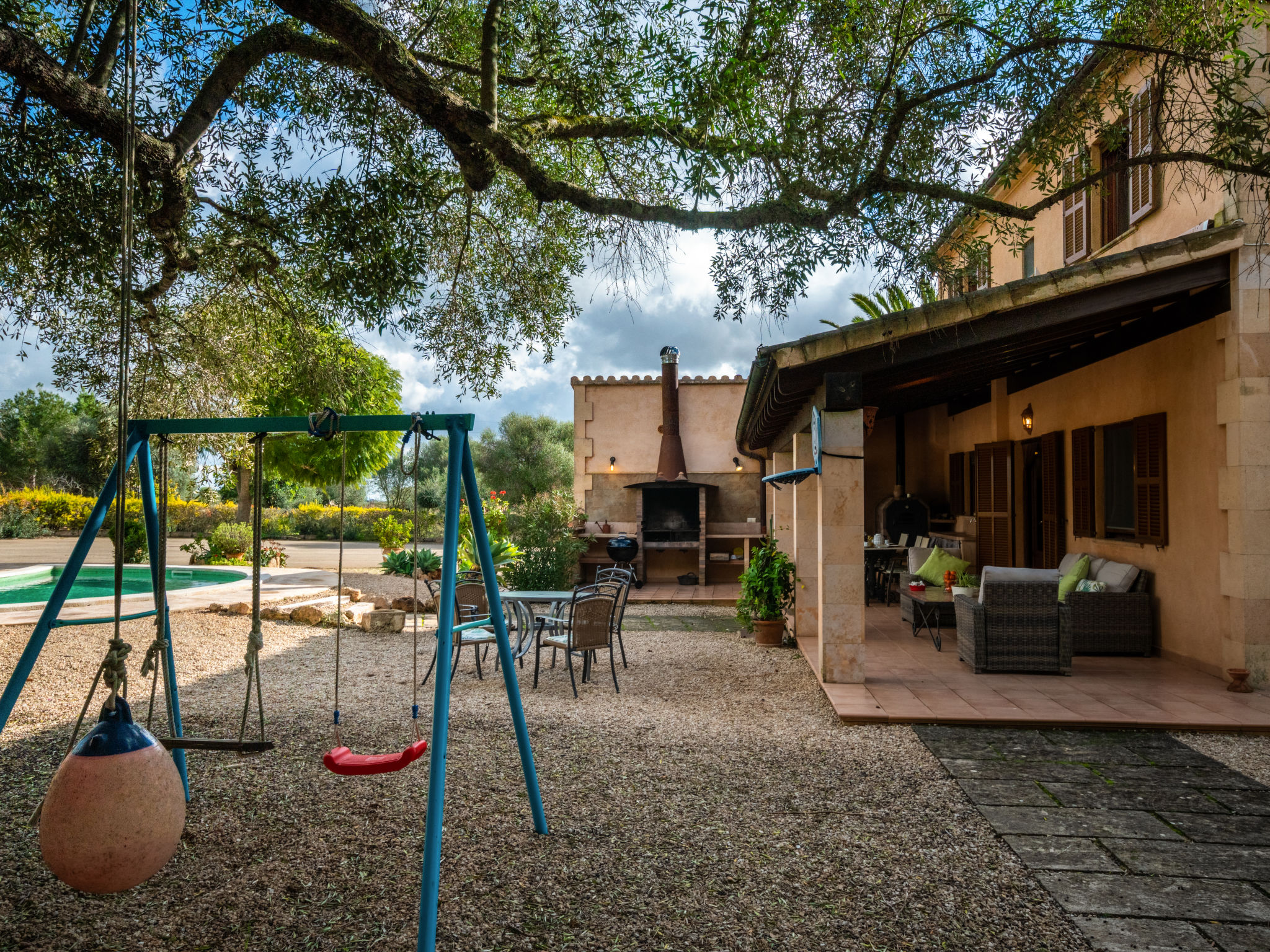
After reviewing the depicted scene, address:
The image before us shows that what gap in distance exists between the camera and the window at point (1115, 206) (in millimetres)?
8141

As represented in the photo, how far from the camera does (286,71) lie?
5.51 m

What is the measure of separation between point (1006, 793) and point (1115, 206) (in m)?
6.86

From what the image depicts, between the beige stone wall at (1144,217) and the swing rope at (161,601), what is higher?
the beige stone wall at (1144,217)

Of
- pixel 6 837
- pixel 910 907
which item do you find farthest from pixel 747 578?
pixel 6 837

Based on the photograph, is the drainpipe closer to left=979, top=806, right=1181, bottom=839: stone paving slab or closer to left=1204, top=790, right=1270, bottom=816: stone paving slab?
left=1204, top=790, right=1270, bottom=816: stone paving slab

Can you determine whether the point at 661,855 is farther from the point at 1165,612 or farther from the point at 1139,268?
the point at 1165,612

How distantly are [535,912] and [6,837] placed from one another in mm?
2478

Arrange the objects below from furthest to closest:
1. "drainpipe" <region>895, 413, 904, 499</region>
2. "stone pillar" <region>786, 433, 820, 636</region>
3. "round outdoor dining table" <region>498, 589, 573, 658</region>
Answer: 1. "drainpipe" <region>895, 413, 904, 499</region>
2. "stone pillar" <region>786, 433, 820, 636</region>
3. "round outdoor dining table" <region>498, 589, 573, 658</region>

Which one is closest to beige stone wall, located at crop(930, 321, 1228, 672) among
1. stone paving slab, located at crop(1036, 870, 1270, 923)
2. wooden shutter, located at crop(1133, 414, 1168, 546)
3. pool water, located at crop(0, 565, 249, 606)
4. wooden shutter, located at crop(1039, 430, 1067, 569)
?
wooden shutter, located at crop(1133, 414, 1168, 546)

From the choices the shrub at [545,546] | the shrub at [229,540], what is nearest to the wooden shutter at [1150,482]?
the shrub at [545,546]

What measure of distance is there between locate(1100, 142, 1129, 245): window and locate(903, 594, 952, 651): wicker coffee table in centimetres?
407

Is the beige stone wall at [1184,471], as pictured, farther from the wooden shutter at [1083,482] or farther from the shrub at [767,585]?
the shrub at [767,585]

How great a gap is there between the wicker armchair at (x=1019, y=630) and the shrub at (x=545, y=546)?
648cm

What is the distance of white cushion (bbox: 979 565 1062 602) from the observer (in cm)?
645
